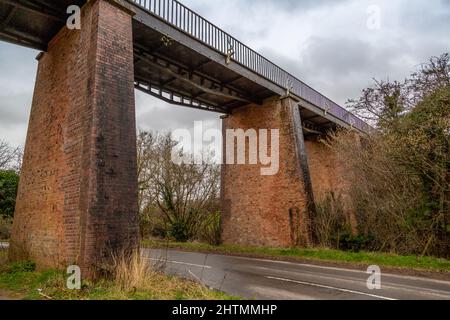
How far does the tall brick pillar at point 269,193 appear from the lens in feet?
49.1

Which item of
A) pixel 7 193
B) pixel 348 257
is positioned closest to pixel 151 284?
pixel 348 257

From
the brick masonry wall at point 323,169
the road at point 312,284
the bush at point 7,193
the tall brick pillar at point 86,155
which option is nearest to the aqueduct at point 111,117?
the tall brick pillar at point 86,155

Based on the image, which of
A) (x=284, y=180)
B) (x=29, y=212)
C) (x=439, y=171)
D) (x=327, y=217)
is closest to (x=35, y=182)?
(x=29, y=212)

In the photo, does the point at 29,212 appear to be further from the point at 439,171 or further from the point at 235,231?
the point at 439,171

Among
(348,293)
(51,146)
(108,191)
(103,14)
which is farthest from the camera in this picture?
(51,146)

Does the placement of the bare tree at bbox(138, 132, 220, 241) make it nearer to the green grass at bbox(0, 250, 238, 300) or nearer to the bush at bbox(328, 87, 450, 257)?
the bush at bbox(328, 87, 450, 257)

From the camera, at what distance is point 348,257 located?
460 inches

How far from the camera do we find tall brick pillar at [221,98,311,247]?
14969mm

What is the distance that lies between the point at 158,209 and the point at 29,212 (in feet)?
45.8

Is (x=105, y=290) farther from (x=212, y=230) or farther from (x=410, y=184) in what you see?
(x=212, y=230)

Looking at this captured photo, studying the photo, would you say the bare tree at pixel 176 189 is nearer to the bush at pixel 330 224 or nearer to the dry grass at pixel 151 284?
the bush at pixel 330 224

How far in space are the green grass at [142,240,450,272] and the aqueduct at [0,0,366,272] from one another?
41.2 inches

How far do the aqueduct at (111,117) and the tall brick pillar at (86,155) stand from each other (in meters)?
0.03

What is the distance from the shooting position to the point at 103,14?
28.3ft
